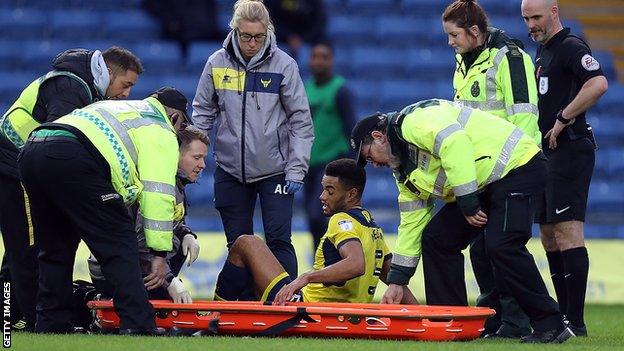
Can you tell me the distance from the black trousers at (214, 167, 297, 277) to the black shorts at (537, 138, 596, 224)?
1.64 m

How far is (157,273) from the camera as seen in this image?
6.77m

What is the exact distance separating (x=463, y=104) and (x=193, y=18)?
8.26 meters

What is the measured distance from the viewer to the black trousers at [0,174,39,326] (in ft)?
24.2

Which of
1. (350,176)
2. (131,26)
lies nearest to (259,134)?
(350,176)

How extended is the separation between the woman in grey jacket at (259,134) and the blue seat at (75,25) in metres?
7.57

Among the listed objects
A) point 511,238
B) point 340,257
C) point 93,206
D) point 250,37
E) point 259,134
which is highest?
point 250,37

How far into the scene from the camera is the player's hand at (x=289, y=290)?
711 cm

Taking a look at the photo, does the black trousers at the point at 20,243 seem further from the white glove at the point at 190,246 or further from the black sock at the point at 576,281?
the black sock at the point at 576,281

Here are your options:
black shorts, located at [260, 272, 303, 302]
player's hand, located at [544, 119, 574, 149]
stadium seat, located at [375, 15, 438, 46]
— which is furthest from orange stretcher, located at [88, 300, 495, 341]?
stadium seat, located at [375, 15, 438, 46]

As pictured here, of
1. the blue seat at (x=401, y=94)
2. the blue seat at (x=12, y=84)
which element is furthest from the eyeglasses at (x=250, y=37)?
the blue seat at (x=12, y=84)

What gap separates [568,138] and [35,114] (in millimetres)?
3148

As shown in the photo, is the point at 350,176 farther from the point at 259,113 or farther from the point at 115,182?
the point at 115,182

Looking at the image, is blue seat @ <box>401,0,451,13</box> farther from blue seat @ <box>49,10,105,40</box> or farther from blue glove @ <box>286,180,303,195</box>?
blue glove @ <box>286,180,303,195</box>

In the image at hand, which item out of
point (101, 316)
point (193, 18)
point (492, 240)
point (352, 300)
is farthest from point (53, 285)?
point (193, 18)
